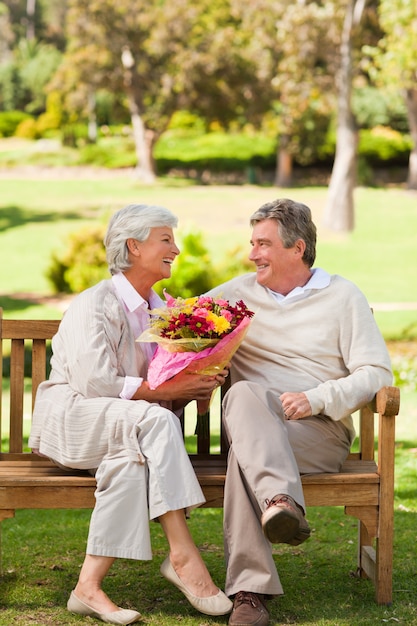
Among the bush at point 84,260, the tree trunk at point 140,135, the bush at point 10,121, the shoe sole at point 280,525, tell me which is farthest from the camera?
the bush at point 10,121

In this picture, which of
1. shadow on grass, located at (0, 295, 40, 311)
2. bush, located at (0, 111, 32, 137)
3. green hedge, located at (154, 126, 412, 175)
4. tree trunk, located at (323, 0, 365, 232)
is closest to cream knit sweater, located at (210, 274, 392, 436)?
shadow on grass, located at (0, 295, 40, 311)

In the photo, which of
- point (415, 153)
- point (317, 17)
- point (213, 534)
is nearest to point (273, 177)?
point (415, 153)

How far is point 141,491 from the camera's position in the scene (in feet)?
10.5

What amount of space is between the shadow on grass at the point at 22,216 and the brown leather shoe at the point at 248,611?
21.6m

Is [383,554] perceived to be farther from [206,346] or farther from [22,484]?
[22,484]

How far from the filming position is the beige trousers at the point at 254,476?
10.4 feet

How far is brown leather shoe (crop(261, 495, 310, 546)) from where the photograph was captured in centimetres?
301

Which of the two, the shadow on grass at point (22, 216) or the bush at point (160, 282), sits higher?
the bush at point (160, 282)

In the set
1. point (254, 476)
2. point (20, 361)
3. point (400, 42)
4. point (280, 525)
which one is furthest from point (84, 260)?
point (280, 525)

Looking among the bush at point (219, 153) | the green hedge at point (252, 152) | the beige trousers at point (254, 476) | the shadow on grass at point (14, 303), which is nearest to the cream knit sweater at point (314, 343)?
the beige trousers at point (254, 476)

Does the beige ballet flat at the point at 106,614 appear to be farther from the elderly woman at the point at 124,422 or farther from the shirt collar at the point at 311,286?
the shirt collar at the point at 311,286

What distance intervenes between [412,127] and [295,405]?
26.1 metres

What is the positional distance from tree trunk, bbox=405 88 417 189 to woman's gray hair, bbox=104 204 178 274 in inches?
904

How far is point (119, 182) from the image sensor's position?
30781 mm
